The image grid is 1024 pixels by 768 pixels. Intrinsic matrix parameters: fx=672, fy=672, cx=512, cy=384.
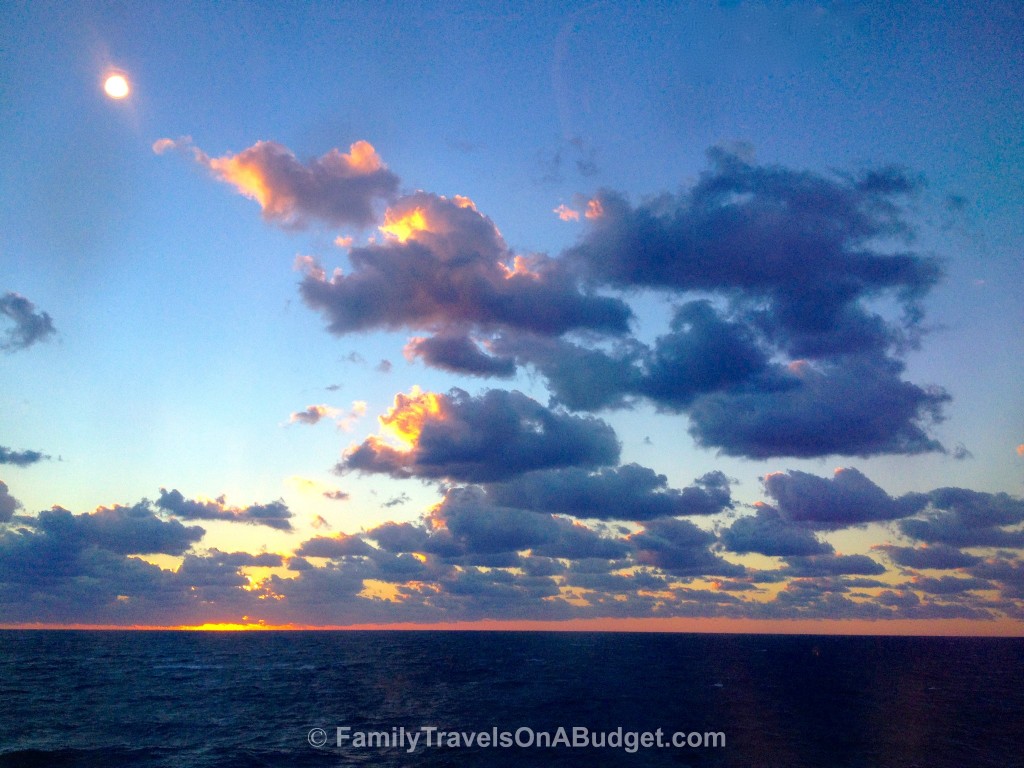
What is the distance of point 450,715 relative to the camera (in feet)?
302

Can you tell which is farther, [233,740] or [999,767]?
[233,740]

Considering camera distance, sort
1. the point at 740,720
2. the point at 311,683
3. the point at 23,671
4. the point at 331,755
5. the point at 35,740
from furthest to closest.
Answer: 1. the point at 23,671
2. the point at 311,683
3. the point at 740,720
4. the point at 35,740
5. the point at 331,755

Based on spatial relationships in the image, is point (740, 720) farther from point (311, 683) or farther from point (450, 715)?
point (311, 683)

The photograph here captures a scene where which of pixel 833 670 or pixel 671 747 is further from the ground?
pixel 671 747

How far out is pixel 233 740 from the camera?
76.7m

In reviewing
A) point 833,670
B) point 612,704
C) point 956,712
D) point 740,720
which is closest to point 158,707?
point 612,704

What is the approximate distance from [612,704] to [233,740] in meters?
52.0

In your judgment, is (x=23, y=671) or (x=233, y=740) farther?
(x=23, y=671)

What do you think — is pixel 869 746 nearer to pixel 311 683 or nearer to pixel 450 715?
pixel 450 715

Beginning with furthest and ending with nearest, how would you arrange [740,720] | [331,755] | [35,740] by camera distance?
[740,720]
[35,740]
[331,755]

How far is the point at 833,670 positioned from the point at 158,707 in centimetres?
16679

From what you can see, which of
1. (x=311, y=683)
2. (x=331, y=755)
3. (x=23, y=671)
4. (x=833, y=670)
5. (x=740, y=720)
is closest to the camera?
(x=331, y=755)

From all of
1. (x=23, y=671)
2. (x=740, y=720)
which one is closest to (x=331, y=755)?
(x=740, y=720)

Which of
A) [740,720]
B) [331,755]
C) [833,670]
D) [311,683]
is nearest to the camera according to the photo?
[331,755]
